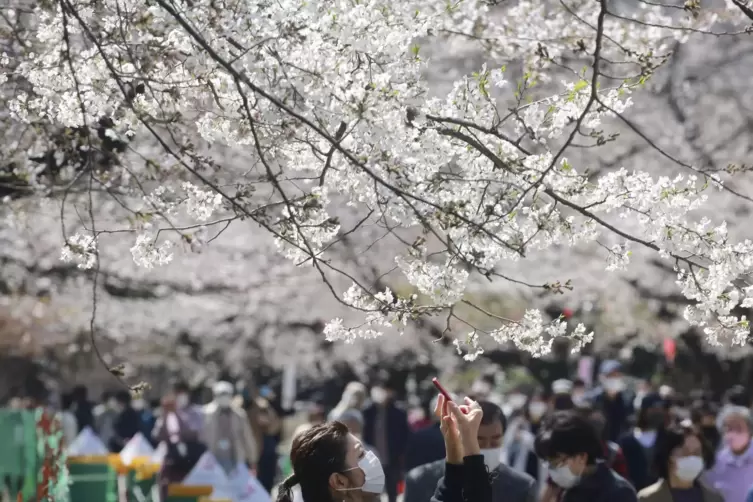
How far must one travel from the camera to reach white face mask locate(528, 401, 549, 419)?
14.7 metres

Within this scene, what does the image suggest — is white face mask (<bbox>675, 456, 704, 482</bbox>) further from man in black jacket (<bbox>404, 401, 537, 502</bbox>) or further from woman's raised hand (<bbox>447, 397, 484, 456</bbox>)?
woman's raised hand (<bbox>447, 397, 484, 456</bbox>)

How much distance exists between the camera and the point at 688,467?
20.6 ft

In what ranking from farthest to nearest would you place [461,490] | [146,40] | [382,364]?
[382,364] → [146,40] → [461,490]

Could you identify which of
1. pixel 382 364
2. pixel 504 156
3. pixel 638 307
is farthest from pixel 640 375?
pixel 504 156

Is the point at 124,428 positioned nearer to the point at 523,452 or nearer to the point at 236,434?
the point at 236,434

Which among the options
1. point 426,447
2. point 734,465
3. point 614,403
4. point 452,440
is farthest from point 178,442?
point 452,440

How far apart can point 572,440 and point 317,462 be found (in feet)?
7.18

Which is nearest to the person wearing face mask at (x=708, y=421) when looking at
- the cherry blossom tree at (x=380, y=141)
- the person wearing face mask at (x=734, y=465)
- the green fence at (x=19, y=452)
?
the person wearing face mask at (x=734, y=465)

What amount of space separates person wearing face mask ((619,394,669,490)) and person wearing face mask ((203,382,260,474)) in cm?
436

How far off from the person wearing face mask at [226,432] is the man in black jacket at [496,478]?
690 cm

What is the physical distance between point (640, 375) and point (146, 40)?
36.1 meters

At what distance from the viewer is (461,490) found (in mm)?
3604

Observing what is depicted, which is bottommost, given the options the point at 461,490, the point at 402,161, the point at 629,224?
the point at 461,490

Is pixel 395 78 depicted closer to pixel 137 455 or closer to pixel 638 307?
pixel 137 455
